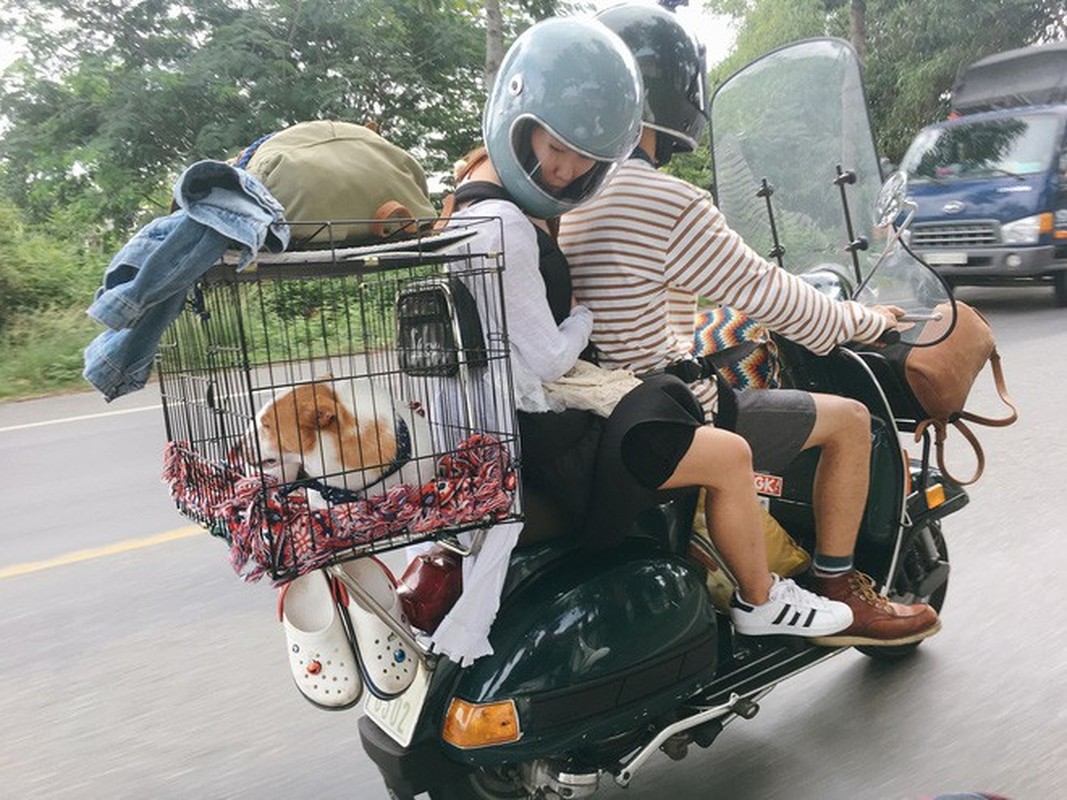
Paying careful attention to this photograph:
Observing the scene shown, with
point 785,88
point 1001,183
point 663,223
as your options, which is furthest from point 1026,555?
point 1001,183

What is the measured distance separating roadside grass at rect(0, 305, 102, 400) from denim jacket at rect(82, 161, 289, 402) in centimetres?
915

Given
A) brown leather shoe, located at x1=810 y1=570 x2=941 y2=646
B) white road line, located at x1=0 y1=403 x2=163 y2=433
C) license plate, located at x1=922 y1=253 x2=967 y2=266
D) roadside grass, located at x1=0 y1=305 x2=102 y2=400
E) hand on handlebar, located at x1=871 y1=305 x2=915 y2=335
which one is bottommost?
roadside grass, located at x1=0 y1=305 x2=102 y2=400

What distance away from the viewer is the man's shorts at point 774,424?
108 inches

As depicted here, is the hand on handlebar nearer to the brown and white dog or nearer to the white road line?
the brown and white dog

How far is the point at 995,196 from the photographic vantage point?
1136 cm

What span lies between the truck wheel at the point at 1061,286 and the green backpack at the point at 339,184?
11073mm

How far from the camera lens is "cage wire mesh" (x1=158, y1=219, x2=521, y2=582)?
1938 mm

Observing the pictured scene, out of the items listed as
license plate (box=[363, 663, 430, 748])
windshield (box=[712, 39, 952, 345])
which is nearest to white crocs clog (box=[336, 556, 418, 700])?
license plate (box=[363, 663, 430, 748])

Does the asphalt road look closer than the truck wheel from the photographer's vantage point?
Yes

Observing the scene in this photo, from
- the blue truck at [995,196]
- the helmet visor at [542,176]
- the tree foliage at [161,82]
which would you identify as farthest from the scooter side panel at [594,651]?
the tree foliage at [161,82]

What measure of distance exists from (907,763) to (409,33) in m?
14.4

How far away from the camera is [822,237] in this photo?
3.38 metres

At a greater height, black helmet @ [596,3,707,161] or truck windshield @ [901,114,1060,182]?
black helmet @ [596,3,707,161]

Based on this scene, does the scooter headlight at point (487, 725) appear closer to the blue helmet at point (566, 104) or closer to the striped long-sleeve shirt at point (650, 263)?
the striped long-sleeve shirt at point (650, 263)
